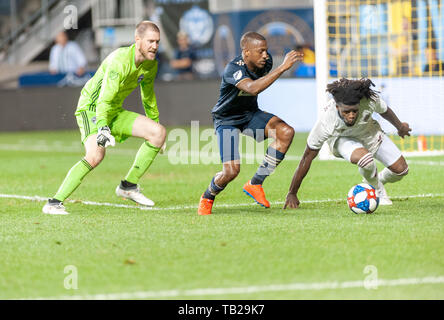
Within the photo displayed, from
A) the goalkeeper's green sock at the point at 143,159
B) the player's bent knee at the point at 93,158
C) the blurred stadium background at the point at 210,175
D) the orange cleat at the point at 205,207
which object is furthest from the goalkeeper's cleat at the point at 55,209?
the orange cleat at the point at 205,207

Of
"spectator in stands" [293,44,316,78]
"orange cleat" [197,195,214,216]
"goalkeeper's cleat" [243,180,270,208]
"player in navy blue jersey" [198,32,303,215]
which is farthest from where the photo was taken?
"spectator in stands" [293,44,316,78]

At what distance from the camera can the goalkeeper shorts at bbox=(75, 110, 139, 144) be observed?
32.3 ft

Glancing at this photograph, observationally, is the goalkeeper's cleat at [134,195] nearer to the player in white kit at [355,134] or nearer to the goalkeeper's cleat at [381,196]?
the player in white kit at [355,134]

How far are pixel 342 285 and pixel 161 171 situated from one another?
890 cm

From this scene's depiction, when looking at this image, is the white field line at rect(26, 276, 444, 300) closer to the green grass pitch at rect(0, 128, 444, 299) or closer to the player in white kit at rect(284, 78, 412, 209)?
the green grass pitch at rect(0, 128, 444, 299)

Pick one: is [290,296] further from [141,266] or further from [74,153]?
[74,153]

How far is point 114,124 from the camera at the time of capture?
10016 mm

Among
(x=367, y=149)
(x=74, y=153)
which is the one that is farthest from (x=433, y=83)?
(x=367, y=149)

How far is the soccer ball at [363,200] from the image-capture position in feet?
28.5

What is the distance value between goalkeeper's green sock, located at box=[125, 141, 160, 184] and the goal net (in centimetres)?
869

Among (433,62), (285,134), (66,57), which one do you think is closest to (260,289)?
(285,134)

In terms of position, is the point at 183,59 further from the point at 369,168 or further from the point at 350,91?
the point at 350,91

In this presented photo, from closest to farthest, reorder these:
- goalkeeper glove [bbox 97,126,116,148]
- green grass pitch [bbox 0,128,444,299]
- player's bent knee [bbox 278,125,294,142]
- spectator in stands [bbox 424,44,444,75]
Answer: green grass pitch [bbox 0,128,444,299] < goalkeeper glove [bbox 97,126,116,148] < player's bent knee [bbox 278,125,294,142] < spectator in stands [bbox 424,44,444,75]

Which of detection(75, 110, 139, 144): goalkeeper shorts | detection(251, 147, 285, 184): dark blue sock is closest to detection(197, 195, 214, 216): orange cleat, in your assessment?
detection(251, 147, 285, 184): dark blue sock
